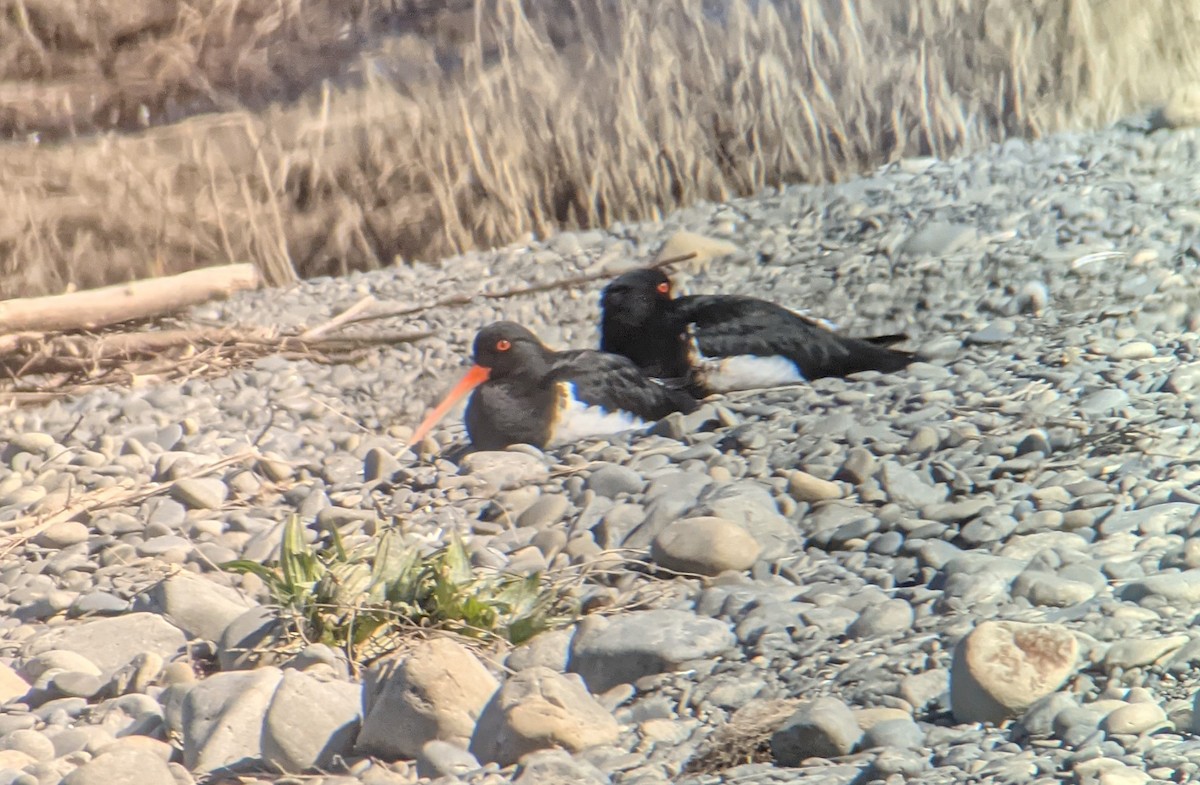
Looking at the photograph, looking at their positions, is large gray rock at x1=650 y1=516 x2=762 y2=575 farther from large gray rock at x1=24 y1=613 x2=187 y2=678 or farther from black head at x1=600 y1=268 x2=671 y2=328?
black head at x1=600 y1=268 x2=671 y2=328

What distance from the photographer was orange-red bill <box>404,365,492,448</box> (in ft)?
14.2

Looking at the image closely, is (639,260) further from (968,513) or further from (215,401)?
(968,513)

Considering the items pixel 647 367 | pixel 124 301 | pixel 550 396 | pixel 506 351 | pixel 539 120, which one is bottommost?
pixel 647 367

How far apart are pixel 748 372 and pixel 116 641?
207 cm

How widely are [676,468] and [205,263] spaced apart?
331 centimetres

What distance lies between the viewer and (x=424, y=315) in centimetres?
549

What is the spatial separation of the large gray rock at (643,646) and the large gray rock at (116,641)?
3.16 ft

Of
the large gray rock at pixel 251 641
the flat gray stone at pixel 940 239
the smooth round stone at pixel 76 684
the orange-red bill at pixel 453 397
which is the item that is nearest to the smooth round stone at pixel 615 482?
the orange-red bill at pixel 453 397

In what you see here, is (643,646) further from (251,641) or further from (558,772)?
(251,641)

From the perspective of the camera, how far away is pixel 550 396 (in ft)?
13.6

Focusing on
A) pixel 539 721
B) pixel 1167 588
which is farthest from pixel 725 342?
pixel 539 721

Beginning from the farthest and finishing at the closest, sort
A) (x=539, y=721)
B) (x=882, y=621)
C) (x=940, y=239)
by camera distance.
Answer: (x=940, y=239) < (x=882, y=621) < (x=539, y=721)

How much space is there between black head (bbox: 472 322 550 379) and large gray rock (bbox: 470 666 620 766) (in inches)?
79.0

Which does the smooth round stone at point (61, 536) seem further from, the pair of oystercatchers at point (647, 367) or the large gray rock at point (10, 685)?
the pair of oystercatchers at point (647, 367)
